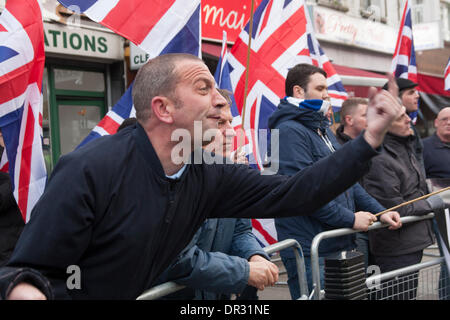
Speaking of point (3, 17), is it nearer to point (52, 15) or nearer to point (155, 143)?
point (155, 143)

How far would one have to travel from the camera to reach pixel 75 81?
29.1ft

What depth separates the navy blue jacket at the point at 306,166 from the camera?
329 cm

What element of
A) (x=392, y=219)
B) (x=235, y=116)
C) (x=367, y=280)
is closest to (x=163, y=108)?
(x=367, y=280)

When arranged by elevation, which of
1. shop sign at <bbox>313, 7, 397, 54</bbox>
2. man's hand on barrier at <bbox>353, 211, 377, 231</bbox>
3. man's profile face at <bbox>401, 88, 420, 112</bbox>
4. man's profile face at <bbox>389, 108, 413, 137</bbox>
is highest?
shop sign at <bbox>313, 7, 397, 54</bbox>

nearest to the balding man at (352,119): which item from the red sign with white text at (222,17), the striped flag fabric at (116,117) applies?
the striped flag fabric at (116,117)

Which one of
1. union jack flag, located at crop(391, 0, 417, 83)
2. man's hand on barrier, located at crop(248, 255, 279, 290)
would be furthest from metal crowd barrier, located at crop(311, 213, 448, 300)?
union jack flag, located at crop(391, 0, 417, 83)

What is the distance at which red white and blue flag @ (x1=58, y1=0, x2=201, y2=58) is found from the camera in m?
3.64

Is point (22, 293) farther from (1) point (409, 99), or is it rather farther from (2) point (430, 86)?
(2) point (430, 86)

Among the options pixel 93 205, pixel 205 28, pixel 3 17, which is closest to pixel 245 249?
pixel 93 205

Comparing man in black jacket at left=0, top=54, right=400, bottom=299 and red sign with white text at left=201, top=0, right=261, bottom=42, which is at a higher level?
red sign with white text at left=201, top=0, right=261, bottom=42

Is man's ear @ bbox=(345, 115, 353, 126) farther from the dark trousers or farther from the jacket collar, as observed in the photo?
the jacket collar

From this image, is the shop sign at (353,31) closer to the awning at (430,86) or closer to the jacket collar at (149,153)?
the awning at (430,86)

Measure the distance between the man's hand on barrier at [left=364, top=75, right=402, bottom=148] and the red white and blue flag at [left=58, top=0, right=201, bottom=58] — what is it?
227cm

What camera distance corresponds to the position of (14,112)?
12.0 feet
